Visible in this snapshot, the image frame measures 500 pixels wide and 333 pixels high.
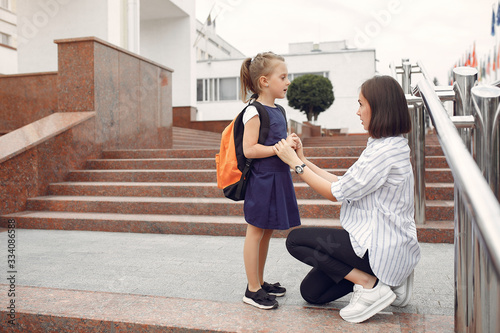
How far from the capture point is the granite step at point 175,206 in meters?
4.83

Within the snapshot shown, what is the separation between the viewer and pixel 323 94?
21.0m

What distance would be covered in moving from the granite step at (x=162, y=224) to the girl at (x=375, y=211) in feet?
7.35

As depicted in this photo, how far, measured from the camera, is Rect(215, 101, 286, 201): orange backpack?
8.36 feet

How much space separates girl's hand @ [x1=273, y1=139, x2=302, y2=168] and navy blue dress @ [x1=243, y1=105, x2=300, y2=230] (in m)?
0.19

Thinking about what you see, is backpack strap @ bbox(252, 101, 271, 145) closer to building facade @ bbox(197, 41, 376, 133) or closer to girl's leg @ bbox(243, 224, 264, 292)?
girl's leg @ bbox(243, 224, 264, 292)

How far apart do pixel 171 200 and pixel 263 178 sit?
3.16 m

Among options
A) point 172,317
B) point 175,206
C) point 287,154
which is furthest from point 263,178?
point 175,206

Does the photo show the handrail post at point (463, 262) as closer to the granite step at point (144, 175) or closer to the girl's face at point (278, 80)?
the girl's face at point (278, 80)

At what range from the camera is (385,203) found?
7.30 ft

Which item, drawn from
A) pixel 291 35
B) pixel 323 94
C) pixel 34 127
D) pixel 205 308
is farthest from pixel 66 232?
pixel 291 35

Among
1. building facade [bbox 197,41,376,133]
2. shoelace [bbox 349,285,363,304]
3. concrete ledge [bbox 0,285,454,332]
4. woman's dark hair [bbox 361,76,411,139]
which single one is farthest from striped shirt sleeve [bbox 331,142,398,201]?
building facade [bbox 197,41,376,133]

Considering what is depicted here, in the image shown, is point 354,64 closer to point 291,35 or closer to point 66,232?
point 291,35

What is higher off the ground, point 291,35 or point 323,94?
point 291,35

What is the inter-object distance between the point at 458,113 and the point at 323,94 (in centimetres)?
1893
